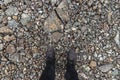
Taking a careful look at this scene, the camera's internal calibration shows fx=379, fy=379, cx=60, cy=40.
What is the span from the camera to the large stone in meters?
8.72

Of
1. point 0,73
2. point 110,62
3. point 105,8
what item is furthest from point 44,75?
point 105,8

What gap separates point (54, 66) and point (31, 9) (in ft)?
4.66

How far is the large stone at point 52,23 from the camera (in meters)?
8.72

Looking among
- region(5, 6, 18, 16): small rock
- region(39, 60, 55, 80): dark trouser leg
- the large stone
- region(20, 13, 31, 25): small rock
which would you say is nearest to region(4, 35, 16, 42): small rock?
region(20, 13, 31, 25): small rock

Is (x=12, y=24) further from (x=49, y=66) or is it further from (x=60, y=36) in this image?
(x=49, y=66)

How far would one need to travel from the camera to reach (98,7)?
877 cm

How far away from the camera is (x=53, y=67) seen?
28.1 ft

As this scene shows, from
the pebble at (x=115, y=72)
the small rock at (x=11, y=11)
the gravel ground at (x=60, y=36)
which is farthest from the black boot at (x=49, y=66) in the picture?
the pebble at (x=115, y=72)

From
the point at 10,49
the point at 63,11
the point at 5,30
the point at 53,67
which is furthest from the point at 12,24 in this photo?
the point at 53,67

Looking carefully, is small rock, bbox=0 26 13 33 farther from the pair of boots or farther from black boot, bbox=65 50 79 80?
black boot, bbox=65 50 79 80

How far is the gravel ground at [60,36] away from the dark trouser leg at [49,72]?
0.10 meters

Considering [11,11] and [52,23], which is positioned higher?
[11,11]

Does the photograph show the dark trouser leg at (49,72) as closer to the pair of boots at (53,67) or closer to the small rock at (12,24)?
the pair of boots at (53,67)

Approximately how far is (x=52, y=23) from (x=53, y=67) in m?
1.02
